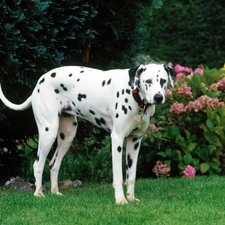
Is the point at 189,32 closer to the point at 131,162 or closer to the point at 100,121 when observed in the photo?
the point at 100,121

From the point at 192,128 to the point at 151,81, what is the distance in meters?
2.63

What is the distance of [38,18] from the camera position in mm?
7684

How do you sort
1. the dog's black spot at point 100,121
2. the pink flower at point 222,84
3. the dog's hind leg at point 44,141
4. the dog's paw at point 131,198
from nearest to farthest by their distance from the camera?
the dog's paw at point 131,198, the dog's black spot at point 100,121, the dog's hind leg at point 44,141, the pink flower at point 222,84

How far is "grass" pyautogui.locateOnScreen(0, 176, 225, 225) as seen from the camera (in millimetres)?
5879

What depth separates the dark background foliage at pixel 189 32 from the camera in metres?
15.5

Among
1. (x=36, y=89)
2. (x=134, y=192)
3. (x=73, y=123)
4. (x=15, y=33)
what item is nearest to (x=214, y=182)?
(x=134, y=192)

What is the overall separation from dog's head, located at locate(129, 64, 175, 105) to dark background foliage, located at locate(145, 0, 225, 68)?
9.18m

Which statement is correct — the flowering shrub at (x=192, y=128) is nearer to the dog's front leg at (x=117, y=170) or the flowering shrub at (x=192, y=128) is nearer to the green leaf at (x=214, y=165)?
the green leaf at (x=214, y=165)

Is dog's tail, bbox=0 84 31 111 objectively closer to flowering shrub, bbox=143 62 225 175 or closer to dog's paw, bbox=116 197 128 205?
dog's paw, bbox=116 197 128 205

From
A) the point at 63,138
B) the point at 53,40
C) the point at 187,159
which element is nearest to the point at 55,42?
the point at 53,40

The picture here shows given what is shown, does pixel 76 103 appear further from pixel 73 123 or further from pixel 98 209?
pixel 98 209

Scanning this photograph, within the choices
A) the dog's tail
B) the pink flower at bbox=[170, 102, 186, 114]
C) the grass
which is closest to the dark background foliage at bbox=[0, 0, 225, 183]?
the dog's tail

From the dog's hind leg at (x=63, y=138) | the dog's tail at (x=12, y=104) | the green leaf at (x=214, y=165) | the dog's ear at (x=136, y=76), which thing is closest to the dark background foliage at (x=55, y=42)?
the dog's tail at (x=12, y=104)

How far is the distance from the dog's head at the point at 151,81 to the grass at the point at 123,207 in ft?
3.35
